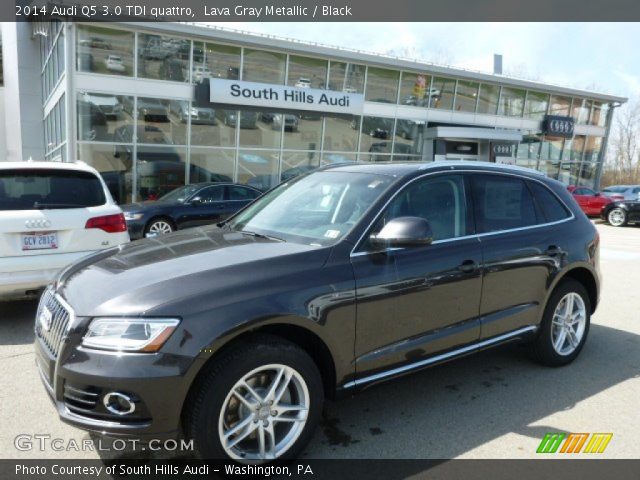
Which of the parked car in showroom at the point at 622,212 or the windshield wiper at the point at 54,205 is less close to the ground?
the windshield wiper at the point at 54,205

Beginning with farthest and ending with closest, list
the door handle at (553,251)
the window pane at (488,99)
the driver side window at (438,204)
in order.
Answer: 1. the window pane at (488,99)
2. the door handle at (553,251)
3. the driver side window at (438,204)

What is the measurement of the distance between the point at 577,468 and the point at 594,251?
7.71 ft

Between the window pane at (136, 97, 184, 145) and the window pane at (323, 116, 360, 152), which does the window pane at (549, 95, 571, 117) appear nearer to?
the window pane at (323, 116, 360, 152)

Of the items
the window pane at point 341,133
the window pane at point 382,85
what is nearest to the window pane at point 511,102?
the window pane at point 382,85

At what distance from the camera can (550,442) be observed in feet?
10.6

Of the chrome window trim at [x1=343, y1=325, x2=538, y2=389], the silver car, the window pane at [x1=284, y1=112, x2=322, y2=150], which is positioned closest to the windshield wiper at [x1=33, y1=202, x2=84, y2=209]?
the chrome window trim at [x1=343, y1=325, x2=538, y2=389]

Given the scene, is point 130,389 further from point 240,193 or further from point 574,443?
point 240,193

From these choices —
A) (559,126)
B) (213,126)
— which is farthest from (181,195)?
(559,126)

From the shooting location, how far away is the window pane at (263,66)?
1834 cm

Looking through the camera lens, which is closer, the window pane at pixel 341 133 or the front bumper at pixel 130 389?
the front bumper at pixel 130 389

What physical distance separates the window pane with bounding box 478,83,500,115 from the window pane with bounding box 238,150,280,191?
1159 centimetres

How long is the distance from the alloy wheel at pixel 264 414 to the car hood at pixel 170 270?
0.53 metres

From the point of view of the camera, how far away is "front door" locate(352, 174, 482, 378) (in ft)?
10.2

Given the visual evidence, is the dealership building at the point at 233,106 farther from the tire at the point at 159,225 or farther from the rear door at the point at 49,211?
the rear door at the point at 49,211
